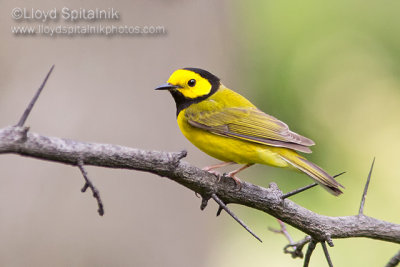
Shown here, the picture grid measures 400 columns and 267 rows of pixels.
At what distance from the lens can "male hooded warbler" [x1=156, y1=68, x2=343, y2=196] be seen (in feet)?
13.1

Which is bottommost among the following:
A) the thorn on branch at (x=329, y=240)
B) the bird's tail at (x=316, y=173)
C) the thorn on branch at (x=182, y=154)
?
the thorn on branch at (x=329, y=240)

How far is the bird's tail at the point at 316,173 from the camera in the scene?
137 inches

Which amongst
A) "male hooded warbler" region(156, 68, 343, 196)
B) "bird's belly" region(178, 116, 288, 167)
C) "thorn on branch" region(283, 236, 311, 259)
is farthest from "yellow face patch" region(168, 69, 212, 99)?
"thorn on branch" region(283, 236, 311, 259)

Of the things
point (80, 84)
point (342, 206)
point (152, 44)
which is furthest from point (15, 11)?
point (342, 206)

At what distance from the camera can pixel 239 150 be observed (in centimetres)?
404

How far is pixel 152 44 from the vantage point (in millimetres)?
6090

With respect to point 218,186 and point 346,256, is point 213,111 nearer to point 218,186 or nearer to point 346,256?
point 218,186

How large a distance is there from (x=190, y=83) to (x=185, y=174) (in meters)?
2.15

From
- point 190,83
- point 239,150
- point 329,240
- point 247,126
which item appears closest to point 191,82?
point 190,83

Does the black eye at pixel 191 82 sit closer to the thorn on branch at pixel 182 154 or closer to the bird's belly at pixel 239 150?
the bird's belly at pixel 239 150

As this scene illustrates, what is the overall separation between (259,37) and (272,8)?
0.91 meters

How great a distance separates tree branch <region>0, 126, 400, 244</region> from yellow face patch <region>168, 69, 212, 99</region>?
160 cm

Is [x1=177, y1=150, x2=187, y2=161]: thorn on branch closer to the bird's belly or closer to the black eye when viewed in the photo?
the bird's belly

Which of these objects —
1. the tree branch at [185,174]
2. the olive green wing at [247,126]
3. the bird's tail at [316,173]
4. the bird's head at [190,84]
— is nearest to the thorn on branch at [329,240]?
the tree branch at [185,174]
